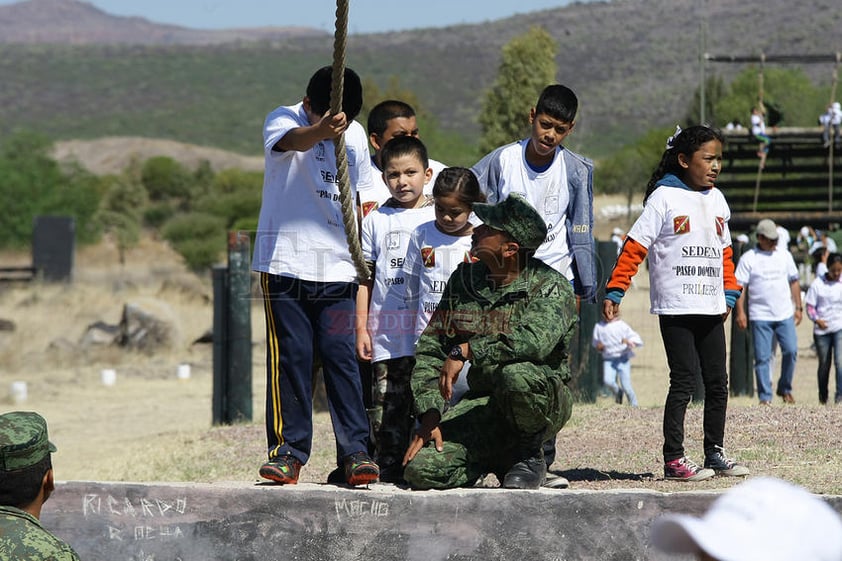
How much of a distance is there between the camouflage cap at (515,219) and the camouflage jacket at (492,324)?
22 cm

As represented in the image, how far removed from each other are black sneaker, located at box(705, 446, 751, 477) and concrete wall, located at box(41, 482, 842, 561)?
111cm

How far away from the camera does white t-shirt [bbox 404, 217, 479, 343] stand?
634 cm

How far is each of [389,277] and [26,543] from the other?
332 cm

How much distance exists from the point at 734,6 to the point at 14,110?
177 feet

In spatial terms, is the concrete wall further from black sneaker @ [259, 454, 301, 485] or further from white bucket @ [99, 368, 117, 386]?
white bucket @ [99, 368, 117, 386]

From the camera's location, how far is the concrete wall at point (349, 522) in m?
5.63

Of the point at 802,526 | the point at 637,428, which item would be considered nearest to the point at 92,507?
the point at 637,428

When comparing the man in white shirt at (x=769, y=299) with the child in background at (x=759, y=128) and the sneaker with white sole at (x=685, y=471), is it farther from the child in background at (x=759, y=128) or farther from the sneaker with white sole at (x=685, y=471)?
the child in background at (x=759, y=128)

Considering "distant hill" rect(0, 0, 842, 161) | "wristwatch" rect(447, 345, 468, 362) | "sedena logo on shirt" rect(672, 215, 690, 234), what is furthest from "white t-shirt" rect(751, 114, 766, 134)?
"distant hill" rect(0, 0, 842, 161)

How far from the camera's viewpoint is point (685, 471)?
652 centimetres

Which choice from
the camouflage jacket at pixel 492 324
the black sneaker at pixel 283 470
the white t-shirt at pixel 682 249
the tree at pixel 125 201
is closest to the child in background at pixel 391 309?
the camouflage jacket at pixel 492 324

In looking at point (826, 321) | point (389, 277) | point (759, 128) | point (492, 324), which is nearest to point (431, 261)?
point (389, 277)

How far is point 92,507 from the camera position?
5965 mm

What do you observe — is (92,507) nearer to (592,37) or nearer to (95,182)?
(95,182)
